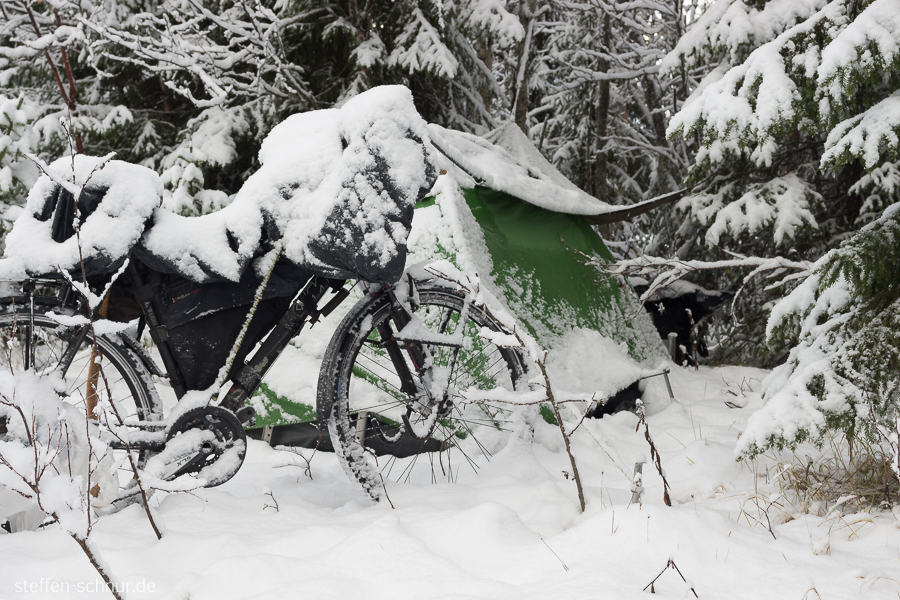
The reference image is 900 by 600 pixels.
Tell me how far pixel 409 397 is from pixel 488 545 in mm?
771

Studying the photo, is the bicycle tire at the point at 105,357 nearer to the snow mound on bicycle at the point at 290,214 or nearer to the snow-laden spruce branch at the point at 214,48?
the snow mound on bicycle at the point at 290,214

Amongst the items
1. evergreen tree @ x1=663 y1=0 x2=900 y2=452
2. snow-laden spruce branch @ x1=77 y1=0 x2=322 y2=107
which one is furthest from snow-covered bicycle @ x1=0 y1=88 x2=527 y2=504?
snow-laden spruce branch @ x1=77 y1=0 x2=322 y2=107

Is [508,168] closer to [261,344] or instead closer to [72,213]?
[261,344]

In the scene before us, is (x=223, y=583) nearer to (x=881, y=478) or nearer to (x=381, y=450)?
(x=381, y=450)

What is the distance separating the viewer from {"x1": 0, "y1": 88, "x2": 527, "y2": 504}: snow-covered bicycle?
2.18 metres

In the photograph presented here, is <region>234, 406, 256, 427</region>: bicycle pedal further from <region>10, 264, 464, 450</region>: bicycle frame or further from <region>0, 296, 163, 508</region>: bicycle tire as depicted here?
<region>0, 296, 163, 508</region>: bicycle tire

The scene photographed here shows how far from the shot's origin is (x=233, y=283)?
7.79 ft

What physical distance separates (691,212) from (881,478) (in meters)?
2.59

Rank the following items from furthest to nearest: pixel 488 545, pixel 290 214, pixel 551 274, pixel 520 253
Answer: pixel 551 274
pixel 520 253
pixel 290 214
pixel 488 545

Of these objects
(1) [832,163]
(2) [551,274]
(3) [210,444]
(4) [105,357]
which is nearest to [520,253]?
(2) [551,274]

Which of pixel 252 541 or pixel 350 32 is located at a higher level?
pixel 350 32

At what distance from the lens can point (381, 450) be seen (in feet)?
10.1

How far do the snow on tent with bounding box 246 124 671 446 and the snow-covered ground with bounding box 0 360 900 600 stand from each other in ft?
2.88

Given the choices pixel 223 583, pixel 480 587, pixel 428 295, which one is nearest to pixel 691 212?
pixel 428 295
